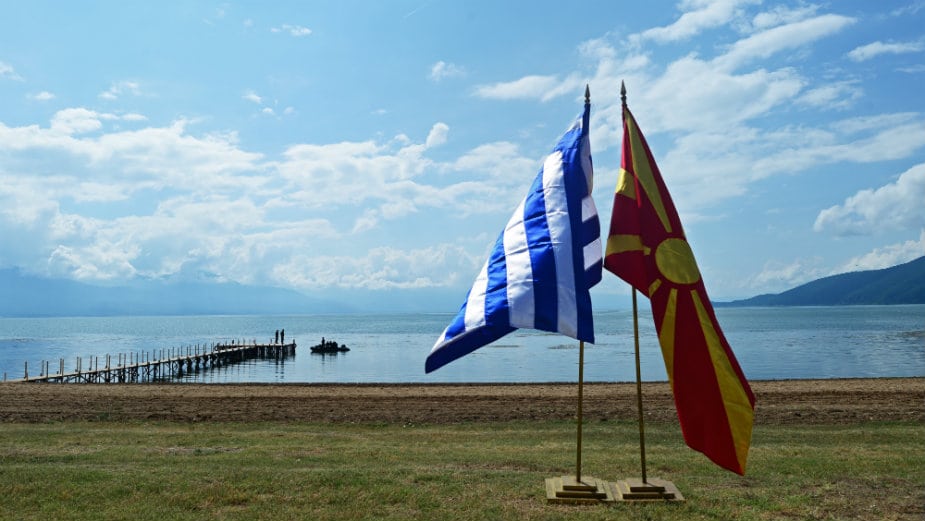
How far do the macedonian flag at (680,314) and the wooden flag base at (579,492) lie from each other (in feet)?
4.78

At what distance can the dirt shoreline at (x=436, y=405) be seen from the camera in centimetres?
2014

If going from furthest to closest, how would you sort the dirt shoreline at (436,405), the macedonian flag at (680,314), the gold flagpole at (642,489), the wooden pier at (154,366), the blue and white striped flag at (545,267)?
1. the wooden pier at (154,366)
2. the dirt shoreline at (436,405)
3. the gold flagpole at (642,489)
4. the macedonian flag at (680,314)
5. the blue and white striped flag at (545,267)

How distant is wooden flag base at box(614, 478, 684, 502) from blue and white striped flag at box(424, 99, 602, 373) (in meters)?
2.20

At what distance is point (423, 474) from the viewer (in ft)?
35.3

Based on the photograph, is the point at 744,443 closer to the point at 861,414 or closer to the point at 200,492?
the point at 200,492

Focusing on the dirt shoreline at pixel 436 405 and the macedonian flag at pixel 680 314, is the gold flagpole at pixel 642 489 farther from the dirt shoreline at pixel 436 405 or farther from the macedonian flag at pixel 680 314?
the dirt shoreline at pixel 436 405

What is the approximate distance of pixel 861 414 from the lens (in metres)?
19.5

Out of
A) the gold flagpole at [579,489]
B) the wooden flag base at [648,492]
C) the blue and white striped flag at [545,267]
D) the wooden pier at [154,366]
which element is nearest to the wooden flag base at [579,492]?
the gold flagpole at [579,489]

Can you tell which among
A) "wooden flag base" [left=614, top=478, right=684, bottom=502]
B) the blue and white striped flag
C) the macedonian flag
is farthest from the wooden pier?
the macedonian flag

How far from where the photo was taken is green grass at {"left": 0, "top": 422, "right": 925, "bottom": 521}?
8.79 metres

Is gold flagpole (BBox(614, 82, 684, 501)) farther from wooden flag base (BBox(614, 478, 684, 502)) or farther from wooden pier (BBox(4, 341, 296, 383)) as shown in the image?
wooden pier (BBox(4, 341, 296, 383))

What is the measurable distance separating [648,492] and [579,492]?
850mm

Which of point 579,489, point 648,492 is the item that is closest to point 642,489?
point 648,492

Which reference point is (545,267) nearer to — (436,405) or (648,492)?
(648,492)
